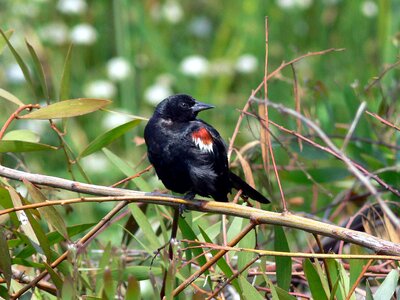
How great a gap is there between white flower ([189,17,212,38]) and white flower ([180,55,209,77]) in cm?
50

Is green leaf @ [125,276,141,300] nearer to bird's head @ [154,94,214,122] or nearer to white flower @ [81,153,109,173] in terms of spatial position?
bird's head @ [154,94,214,122]

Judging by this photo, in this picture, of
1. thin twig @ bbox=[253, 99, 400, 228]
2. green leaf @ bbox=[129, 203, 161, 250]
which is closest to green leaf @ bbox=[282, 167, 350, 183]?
green leaf @ bbox=[129, 203, 161, 250]

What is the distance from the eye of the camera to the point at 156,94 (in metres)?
4.45

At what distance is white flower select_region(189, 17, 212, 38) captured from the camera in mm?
5172

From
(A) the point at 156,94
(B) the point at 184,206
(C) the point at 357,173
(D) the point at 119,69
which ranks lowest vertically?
(A) the point at 156,94

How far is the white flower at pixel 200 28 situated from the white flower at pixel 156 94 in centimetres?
73

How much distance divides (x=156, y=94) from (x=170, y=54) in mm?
338

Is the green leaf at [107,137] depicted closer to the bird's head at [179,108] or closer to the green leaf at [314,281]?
the bird's head at [179,108]

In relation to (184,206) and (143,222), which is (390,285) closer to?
(184,206)

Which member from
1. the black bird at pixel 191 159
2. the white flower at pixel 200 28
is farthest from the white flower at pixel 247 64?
the black bird at pixel 191 159

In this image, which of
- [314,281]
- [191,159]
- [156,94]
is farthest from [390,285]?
[156,94]

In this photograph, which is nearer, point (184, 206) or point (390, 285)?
point (390, 285)

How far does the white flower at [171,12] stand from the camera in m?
5.09

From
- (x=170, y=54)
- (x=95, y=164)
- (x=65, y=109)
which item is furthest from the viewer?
(x=170, y=54)
